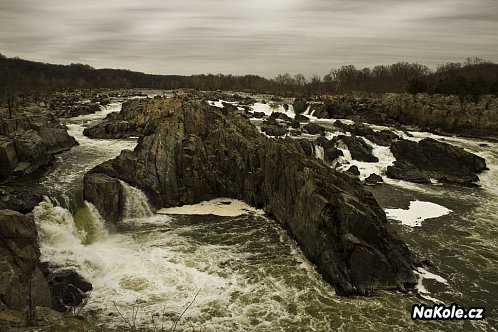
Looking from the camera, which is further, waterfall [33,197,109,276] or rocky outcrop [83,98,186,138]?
rocky outcrop [83,98,186,138]

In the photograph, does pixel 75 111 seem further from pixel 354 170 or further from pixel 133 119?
pixel 354 170

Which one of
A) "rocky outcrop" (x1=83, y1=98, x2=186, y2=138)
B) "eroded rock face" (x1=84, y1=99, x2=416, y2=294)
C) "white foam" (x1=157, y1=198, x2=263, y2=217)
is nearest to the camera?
"eroded rock face" (x1=84, y1=99, x2=416, y2=294)

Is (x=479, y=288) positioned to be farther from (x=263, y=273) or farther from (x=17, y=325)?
(x=17, y=325)

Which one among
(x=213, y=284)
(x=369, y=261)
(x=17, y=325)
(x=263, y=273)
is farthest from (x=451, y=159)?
(x=17, y=325)

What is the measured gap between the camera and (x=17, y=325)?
9.04 m

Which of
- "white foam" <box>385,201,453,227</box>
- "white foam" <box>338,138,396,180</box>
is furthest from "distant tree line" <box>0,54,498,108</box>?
"white foam" <box>385,201,453,227</box>

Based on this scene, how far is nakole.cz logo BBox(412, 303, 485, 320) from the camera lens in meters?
16.1

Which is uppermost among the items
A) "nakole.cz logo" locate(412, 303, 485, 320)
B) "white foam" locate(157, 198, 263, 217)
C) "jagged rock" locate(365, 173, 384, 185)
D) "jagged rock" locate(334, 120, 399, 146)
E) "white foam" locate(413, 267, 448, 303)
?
"jagged rock" locate(334, 120, 399, 146)

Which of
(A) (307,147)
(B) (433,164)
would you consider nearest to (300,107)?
(A) (307,147)

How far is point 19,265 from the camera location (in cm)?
1516

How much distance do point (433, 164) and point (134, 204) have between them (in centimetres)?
2956

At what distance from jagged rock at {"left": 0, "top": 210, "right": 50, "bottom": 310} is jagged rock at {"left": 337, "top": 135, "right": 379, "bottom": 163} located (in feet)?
106

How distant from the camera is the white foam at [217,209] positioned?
2719cm

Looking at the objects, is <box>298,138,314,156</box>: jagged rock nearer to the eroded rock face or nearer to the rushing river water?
the eroded rock face
